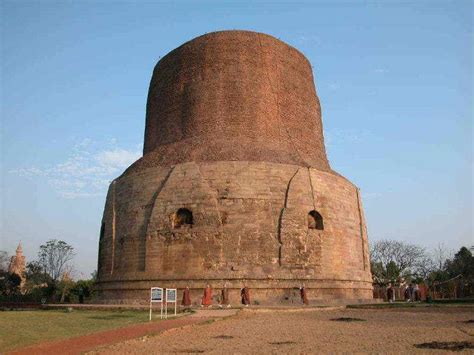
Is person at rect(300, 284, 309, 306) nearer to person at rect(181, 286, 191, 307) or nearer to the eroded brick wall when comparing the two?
the eroded brick wall

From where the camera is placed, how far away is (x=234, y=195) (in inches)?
691

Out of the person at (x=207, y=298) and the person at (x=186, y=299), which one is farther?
the person at (x=186, y=299)

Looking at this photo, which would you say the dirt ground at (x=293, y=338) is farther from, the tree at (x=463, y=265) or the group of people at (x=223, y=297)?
the tree at (x=463, y=265)

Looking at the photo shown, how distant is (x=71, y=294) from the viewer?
3180cm

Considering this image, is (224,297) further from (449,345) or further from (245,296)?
(449,345)

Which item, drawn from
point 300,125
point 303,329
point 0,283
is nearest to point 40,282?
point 0,283

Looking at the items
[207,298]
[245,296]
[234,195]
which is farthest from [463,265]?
[207,298]

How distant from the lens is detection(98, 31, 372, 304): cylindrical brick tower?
55.8ft

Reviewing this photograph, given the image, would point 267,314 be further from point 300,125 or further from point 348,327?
point 300,125

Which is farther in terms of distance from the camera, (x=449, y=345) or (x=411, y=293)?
(x=411, y=293)

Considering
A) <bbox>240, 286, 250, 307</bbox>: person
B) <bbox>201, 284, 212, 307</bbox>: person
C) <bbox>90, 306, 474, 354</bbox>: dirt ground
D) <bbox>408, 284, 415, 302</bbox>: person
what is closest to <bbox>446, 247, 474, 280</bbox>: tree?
<bbox>408, 284, 415, 302</bbox>: person

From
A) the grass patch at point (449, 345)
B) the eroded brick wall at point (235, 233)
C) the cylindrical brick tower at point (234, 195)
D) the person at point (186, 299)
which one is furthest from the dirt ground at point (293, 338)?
the cylindrical brick tower at point (234, 195)

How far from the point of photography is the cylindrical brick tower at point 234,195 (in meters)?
17.0

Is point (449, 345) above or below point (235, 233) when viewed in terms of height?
below
